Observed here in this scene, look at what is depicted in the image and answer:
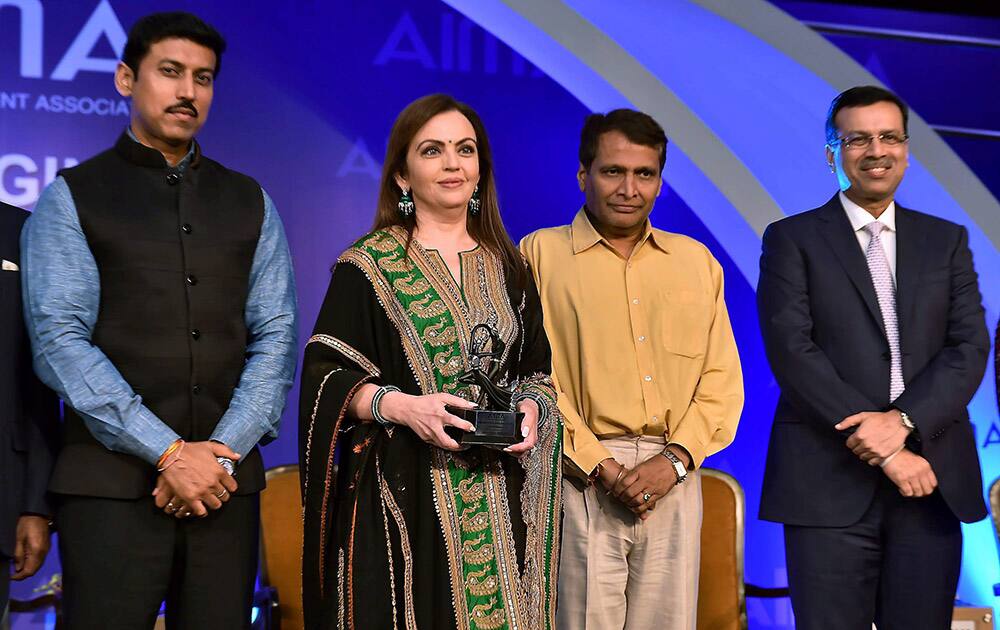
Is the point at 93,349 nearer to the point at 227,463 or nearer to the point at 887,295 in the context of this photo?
the point at 227,463

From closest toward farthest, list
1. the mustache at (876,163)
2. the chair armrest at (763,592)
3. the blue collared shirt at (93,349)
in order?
the blue collared shirt at (93,349), the mustache at (876,163), the chair armrest at (763,592)

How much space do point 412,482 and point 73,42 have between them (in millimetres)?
2389

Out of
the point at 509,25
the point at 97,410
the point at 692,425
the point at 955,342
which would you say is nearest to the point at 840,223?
the point at 955,342

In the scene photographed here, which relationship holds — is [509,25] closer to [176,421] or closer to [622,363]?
[622,363]

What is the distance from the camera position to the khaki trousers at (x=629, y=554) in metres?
3.26

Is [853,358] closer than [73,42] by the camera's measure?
Yes

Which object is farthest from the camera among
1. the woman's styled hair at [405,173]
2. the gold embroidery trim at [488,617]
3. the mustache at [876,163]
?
the mustache at [876,163]

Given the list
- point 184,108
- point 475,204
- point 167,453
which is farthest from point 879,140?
point 167,453

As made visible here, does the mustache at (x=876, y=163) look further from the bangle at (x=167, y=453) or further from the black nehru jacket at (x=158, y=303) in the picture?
the bangle at (x=167, y=453)

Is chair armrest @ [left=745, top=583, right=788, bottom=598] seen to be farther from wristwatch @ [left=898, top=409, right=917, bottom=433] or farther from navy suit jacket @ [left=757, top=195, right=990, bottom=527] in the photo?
wristwatch @ [left=898, top=409, right=917, bottom=433]

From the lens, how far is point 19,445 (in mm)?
2711

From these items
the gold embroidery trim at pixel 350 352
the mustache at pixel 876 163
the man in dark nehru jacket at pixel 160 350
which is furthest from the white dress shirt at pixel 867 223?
the man in dark nehru jacket at pixel 160 350

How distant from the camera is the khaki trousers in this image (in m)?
3.26

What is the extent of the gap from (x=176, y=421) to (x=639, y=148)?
1.57m
